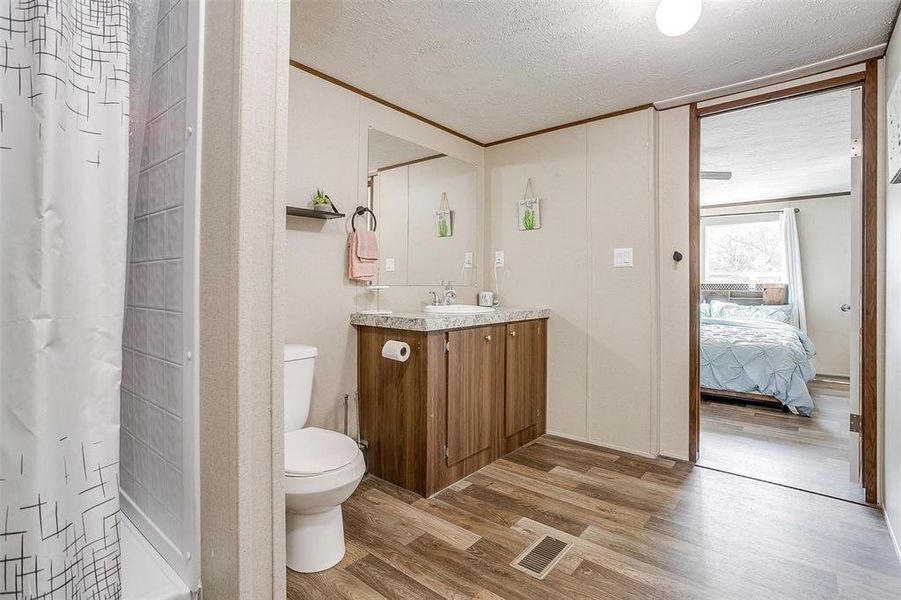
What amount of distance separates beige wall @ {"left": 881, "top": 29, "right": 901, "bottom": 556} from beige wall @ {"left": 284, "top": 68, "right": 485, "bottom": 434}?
249 centimetres

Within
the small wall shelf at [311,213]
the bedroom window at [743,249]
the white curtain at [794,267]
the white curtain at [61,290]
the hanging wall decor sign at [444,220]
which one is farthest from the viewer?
the bedroom window at [743,249]

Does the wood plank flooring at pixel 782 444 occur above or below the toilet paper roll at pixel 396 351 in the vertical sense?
below

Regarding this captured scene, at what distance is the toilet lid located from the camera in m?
1.61

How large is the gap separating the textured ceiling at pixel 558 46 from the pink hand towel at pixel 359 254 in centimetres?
88

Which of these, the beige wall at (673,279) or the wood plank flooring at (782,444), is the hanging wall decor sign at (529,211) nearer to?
the beige wall at (673,279)

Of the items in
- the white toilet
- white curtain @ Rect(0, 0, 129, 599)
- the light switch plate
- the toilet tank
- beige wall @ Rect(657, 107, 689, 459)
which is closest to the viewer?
white curtain @ Rect(0, 0, 129, 599)

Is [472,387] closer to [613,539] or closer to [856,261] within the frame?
[613,539]

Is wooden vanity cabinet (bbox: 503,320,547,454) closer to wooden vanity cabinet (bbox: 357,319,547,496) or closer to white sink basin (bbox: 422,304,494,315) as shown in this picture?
wooden vanity cabinet (bbox: 357,319,547,496)

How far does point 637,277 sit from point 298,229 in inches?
83.0

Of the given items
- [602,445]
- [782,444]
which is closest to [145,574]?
[602,445]

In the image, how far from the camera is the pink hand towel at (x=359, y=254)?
252cm

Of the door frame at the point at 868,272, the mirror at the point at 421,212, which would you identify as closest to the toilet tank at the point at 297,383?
the mirror at the point at 421,212

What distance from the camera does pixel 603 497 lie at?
7.48 ft

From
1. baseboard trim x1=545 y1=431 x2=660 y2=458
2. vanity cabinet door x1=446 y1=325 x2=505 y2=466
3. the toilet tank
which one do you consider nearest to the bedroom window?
baseboard trim x1=545 y1=431 x2=660 y2=458
